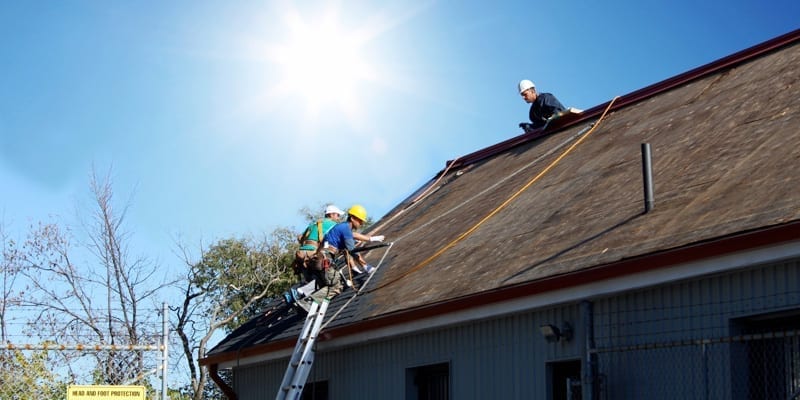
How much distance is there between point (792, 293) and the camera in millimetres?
8758

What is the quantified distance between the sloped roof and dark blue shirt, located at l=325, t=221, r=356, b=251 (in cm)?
60

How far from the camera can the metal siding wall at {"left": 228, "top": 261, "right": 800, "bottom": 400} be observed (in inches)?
362

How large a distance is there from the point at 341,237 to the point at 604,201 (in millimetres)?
4325

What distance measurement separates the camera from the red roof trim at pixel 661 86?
49.0ft

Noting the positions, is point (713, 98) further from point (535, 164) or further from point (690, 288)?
point (690, 288)

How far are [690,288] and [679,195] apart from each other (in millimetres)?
1513

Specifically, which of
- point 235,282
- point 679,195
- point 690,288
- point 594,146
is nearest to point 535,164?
point 594,146

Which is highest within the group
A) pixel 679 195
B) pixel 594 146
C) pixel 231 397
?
pixel 594 146

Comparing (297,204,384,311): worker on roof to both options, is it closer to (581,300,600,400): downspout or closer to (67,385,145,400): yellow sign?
(67,385,145,400): yellow sign

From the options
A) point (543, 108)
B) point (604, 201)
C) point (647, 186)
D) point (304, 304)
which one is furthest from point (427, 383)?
point (543, 108)

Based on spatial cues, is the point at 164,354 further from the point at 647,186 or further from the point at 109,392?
the point at 647,186

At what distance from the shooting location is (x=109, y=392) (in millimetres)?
11797

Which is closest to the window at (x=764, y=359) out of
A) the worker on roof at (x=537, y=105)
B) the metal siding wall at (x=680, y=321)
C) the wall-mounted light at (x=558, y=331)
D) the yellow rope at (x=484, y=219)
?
the metal siding wall at (x=680, y=321)

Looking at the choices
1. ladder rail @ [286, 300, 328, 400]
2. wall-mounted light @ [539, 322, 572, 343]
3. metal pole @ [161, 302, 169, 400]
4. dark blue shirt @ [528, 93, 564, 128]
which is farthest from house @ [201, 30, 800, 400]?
metal pole @ [161, 302, 169, 400]
